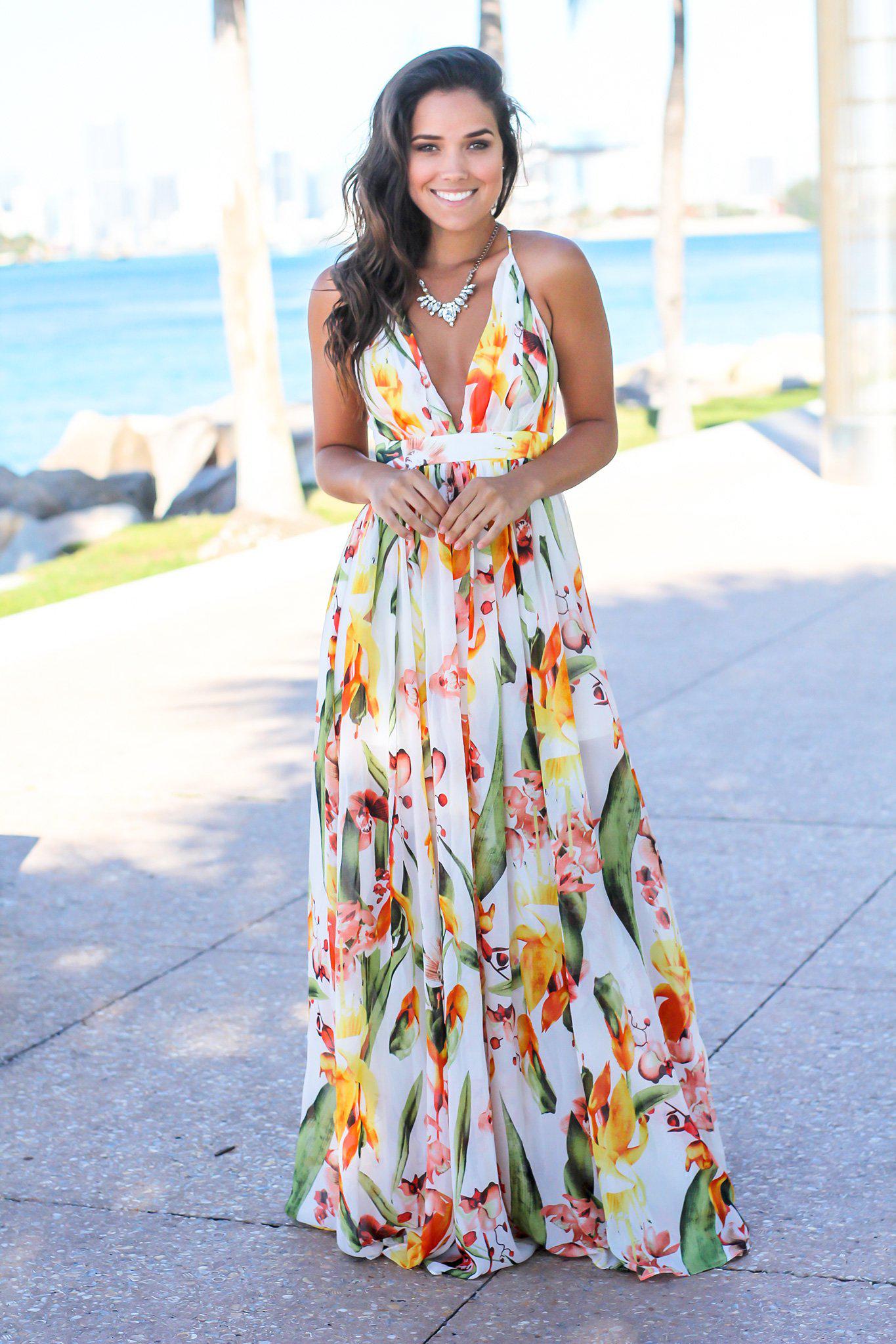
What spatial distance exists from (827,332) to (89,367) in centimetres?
5483

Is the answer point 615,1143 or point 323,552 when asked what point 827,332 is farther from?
point 615,1143

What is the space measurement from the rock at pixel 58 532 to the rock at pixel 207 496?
1.23 metres

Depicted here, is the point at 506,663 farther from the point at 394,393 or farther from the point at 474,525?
the point at 394,393

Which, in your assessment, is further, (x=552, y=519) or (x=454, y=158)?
(x=552, y=519)

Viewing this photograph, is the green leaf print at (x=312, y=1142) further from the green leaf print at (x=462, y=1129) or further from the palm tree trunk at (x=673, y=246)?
the palm tree trunk at (x=673, y=246)

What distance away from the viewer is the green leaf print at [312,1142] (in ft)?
9.52

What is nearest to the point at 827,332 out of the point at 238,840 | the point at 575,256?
the point at 238,840

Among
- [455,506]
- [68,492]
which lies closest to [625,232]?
[68,492]

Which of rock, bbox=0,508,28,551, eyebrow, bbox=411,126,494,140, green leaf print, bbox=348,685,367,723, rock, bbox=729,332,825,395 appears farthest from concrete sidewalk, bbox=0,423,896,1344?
rock, bbox=729,332,825,395

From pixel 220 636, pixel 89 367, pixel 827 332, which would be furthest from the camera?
pixel 89 367

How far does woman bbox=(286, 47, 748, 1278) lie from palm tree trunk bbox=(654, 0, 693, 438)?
15.5 m

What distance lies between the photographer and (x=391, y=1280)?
2.77 meters

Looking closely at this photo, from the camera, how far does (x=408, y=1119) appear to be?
2.79m

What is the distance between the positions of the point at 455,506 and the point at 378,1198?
1.19m
